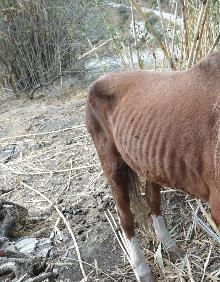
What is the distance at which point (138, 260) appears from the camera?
2.87m

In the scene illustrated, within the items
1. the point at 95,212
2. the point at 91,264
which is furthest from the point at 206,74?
the point at 95,212

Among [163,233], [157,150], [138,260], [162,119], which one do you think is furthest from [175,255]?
[162,119]

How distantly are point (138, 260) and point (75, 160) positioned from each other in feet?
5.85

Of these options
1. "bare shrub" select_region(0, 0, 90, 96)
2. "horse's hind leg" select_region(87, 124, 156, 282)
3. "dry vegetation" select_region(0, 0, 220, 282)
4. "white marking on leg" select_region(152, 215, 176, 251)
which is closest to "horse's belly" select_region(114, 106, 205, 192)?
"horse's hind leg" select_region(87, 124, 156, 282)

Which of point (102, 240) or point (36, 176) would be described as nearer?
point (102, 240)

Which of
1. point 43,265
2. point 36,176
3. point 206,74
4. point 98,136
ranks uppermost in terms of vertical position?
point 206,74

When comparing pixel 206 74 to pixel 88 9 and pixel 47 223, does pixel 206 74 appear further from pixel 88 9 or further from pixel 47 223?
pixel 88 9

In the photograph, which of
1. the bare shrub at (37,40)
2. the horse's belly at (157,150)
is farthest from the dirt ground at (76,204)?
the bare shrub at (37,40)

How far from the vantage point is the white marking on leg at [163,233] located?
3047mm

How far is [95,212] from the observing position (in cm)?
361

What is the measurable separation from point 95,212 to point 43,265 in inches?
39.1

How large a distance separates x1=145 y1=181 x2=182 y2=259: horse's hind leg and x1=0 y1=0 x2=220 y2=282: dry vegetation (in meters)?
0.06

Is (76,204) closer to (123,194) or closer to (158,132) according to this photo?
(123,194)

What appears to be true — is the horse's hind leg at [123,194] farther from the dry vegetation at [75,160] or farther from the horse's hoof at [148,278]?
the dry vegetation at [75,160]
